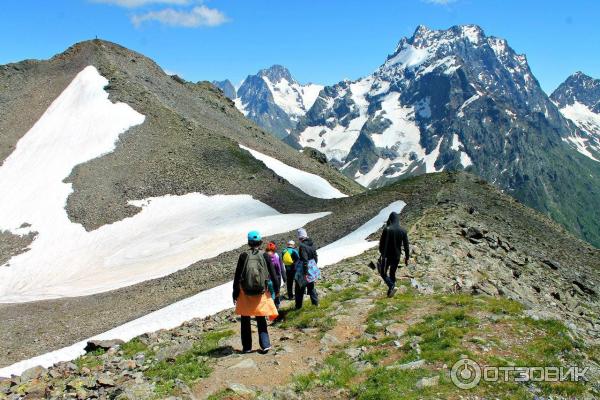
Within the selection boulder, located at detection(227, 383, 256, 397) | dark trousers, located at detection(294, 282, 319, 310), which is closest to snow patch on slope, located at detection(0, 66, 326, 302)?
dark trousers, located at detection(294, 282, 319, 310)

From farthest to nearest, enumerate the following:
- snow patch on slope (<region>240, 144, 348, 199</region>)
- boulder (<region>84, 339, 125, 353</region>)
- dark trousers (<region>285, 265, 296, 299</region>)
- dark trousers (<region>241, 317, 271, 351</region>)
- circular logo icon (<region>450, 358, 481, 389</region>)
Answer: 1. snow patch on slope (<region>240, 144, 348, 199</region>)
2. dark trousers (<region>285, 265, 296, 299</region>)
3. boulder (<region>84, 339, 125, 353</region>)
4. dark trousers (<region>241, 317, 271, 351</region>)
5. circular logo icon (<region>450, 358, 481, 389</region>)

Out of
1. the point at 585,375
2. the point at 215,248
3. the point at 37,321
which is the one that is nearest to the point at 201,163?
the point at 215,248

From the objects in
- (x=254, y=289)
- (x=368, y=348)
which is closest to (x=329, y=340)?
(x=368, y=348)

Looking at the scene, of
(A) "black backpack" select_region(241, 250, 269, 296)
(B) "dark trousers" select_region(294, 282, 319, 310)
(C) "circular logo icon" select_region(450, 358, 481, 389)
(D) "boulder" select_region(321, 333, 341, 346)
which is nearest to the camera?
(C) "circular logo icon" select_region(450, 358, 481, 389)

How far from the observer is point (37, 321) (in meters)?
40.3

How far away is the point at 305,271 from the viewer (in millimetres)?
22312

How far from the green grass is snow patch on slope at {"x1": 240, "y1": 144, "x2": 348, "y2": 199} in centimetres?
6521

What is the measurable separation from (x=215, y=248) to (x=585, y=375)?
4485cm

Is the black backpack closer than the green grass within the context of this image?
No

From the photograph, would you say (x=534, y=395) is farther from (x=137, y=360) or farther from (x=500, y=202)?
(x=500, y=202)

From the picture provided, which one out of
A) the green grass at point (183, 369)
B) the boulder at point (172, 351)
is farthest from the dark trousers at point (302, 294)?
the boulder at point (172, 351)

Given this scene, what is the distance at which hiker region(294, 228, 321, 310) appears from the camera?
22312 millimetres

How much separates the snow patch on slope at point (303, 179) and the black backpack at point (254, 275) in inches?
2608

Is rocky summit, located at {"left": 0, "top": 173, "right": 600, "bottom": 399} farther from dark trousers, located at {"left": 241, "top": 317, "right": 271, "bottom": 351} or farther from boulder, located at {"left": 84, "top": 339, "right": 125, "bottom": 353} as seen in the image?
dark trousers, located at {"left": 241, "top": 317, "right": 271, "bottom": 351}
